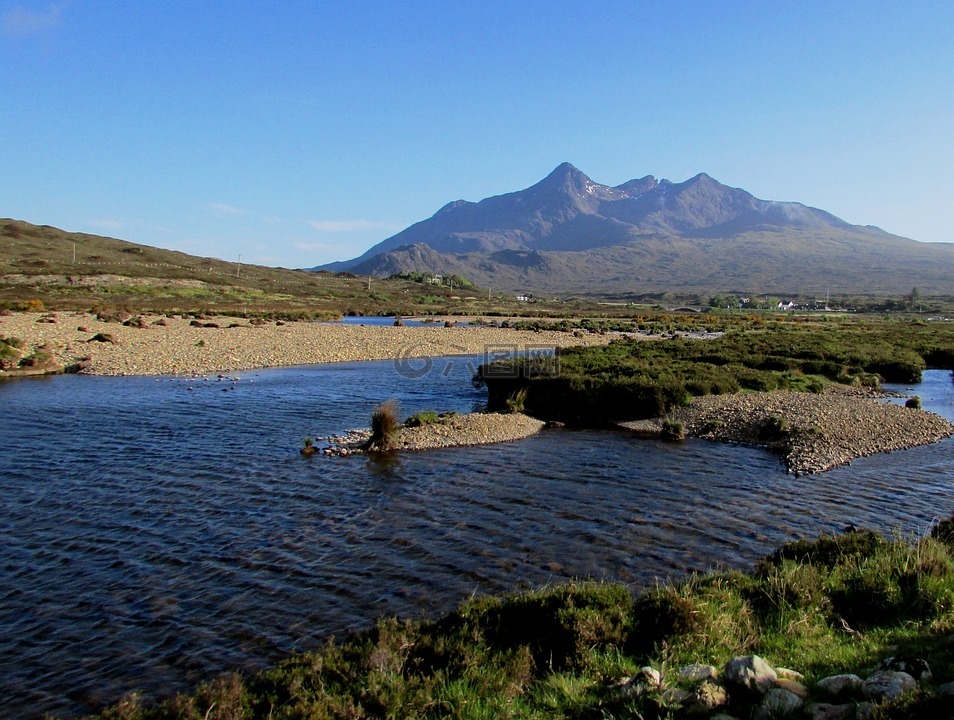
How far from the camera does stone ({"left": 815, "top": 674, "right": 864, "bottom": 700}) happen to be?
5449 millimetres

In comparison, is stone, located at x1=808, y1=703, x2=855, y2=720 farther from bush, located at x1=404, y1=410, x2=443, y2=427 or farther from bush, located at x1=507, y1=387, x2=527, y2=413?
bush, located at x1=507, y1=387, x2=527, y2=413

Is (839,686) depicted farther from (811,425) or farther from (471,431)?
(811,425)

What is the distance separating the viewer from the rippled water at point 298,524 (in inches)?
358

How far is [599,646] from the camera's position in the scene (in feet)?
24.7

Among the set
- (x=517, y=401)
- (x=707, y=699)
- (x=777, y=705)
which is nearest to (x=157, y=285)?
(x=517, y=401)

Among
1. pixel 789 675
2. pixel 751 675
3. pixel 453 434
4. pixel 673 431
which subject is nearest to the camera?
pixel 751 675

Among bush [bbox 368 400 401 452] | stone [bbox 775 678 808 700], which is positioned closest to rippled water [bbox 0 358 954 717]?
bush [bbox 368 400 401 452]

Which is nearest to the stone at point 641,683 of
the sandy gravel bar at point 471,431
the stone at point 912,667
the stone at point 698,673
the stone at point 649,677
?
the stone at point 649,677

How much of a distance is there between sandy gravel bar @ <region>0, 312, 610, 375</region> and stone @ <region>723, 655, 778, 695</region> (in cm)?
3401

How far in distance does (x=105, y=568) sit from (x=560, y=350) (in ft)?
105

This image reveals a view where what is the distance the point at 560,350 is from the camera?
134 feet

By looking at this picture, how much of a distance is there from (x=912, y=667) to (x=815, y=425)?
61.3ft

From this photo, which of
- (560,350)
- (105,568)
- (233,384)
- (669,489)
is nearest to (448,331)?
(560,350)

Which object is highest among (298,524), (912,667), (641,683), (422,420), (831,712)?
(912,667)
